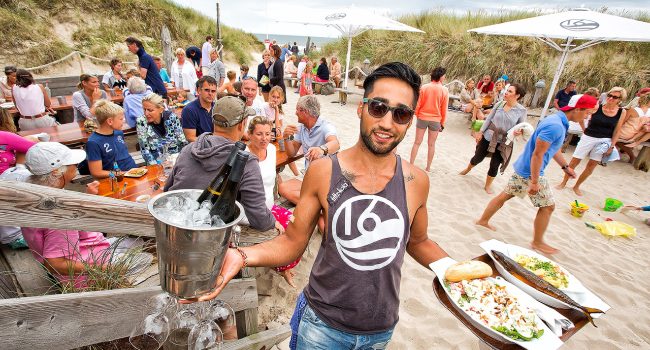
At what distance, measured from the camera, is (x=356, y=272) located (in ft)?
4.92

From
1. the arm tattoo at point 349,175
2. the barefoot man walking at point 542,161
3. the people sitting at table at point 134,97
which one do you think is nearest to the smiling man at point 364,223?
the arm tattoo at point 349,175

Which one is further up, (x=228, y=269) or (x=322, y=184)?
(x=322, y=184)

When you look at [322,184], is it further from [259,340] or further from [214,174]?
[259,340]

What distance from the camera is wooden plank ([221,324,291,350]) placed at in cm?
233

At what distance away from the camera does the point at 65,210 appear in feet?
4.65

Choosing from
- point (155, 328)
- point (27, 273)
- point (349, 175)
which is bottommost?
point (27, 273)

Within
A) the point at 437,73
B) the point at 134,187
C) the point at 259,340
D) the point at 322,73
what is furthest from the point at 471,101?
the point at 259,340

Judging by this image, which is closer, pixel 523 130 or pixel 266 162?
pixel 266 162

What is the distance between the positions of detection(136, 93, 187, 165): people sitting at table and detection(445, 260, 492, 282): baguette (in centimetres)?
399

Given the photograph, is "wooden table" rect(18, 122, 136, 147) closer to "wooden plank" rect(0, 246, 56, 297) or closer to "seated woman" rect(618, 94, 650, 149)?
"wooden plank" rect(0, 246, 56, 297)

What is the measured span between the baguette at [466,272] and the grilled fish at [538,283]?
23 centimetres

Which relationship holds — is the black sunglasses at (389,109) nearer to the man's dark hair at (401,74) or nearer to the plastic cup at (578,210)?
the man's dark hair at (401,74)

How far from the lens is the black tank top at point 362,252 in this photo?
1488mm

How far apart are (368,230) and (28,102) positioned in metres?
6.98
